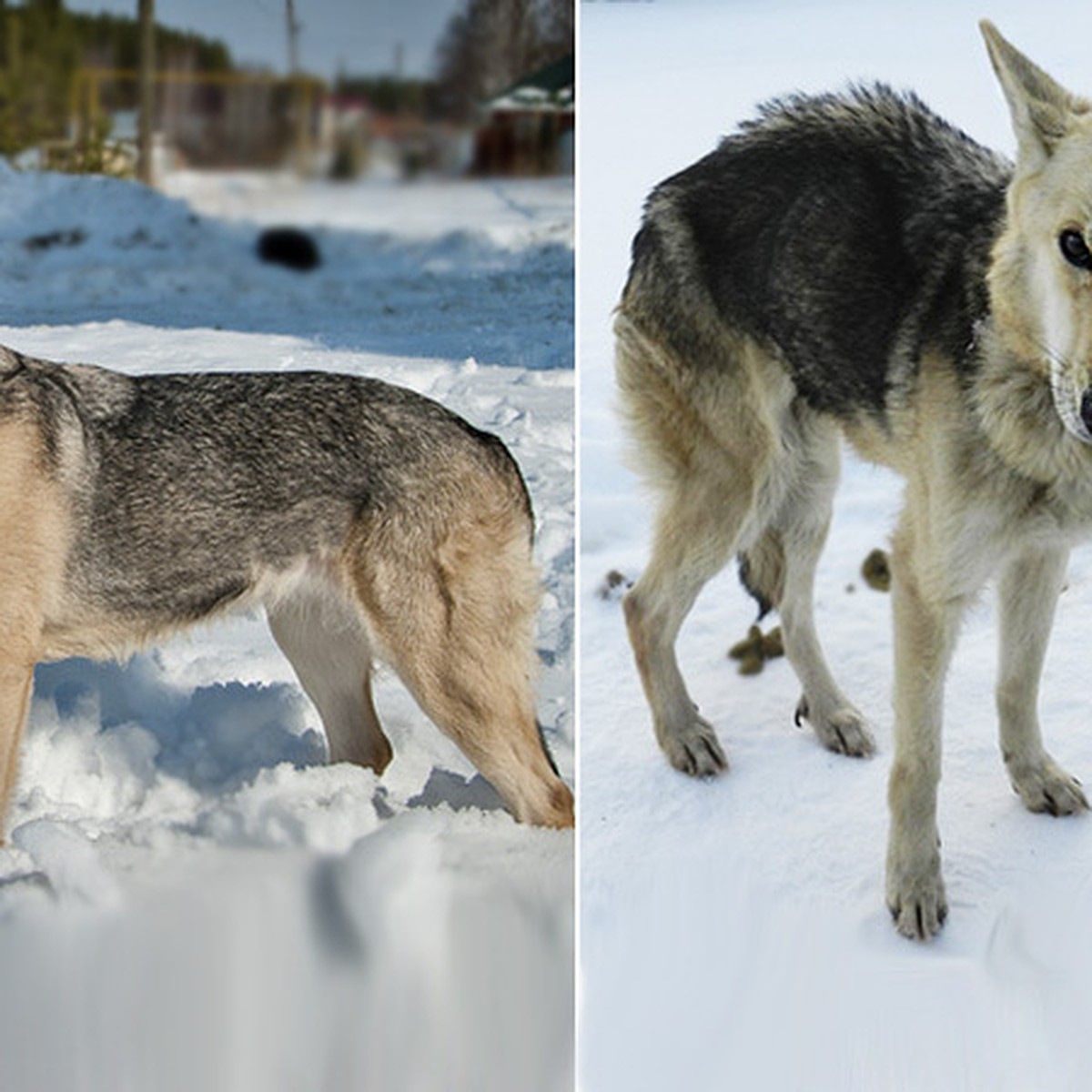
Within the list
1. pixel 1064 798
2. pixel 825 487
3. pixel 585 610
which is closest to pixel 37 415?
pixel 585 610

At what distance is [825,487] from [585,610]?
0.41 meters

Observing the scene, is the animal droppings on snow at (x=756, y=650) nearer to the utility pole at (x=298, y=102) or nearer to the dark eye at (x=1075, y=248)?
the dark eye at (x=1075, y=248)

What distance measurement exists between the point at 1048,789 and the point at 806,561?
482 mm

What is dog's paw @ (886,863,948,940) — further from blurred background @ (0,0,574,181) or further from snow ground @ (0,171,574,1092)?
blurred background @ (0,0,574,181)

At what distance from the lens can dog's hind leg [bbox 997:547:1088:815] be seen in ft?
6.51

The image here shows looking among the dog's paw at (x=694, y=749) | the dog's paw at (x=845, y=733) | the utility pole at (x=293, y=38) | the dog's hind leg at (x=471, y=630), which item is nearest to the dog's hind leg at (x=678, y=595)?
the dog's paw at (x=694, y=749)

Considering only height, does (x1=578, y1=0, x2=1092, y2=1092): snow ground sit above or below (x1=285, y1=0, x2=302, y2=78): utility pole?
below

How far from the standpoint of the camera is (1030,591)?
6.52 ft

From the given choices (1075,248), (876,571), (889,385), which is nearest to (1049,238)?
(1075,248)

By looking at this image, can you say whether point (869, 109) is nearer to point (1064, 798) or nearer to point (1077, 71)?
point (1077, 71)

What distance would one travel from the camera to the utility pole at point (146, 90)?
1.75 m

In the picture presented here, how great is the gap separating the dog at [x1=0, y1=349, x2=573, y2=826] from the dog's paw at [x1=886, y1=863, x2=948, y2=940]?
0.43 meters

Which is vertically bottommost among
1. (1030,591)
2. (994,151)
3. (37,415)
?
(1030,591)

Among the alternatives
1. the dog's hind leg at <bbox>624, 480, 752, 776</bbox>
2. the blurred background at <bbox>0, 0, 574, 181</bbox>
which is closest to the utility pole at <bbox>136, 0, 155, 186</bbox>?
the blurred background at <bbox>0, 0, 574, 181</bbox>
